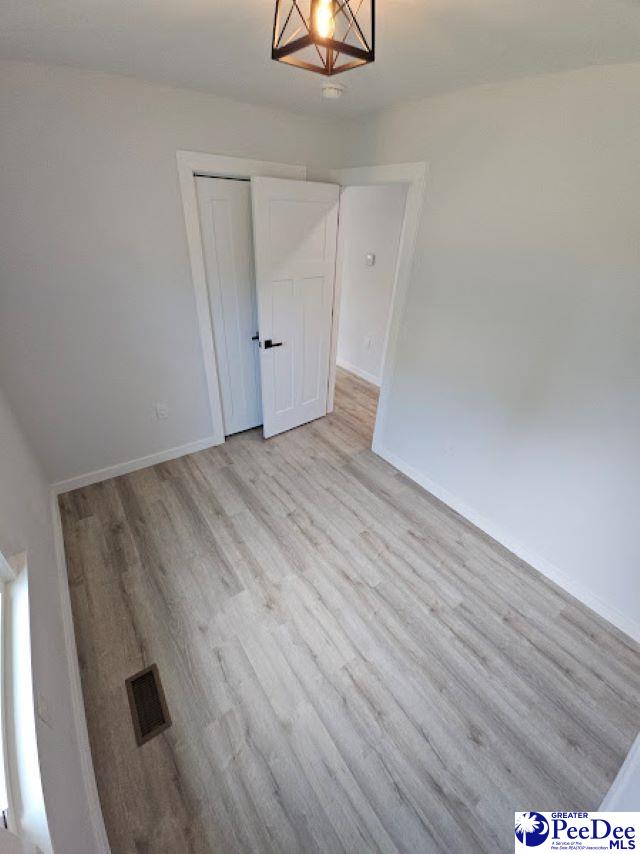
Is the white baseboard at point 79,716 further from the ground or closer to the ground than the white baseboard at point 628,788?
closer to the ground

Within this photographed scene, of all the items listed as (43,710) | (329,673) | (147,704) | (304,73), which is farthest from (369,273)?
(43,710)

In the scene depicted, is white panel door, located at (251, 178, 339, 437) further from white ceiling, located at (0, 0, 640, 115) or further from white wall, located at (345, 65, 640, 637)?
white ceiling, located at (0, 0, 640, 115)

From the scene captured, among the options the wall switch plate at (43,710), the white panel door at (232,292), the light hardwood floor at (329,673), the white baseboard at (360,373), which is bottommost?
the light hardwood floor at (329,673)

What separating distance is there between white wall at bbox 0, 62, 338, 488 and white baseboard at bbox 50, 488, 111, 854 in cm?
86

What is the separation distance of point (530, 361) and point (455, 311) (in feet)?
1.75

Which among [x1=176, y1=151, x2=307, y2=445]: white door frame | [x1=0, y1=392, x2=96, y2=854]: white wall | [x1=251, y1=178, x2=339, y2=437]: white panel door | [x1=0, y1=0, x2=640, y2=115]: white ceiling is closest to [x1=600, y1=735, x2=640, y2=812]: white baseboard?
[x1=0, y1=392, x2=96, y2=854]: white wall

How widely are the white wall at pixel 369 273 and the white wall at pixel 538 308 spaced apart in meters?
1.22

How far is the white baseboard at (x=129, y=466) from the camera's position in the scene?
244 cm

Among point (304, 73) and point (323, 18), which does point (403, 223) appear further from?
point (323, 18)

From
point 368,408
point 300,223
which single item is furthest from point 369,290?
point 300,223

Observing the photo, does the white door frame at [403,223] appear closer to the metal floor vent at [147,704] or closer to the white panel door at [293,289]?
the white panel door at [293,289]

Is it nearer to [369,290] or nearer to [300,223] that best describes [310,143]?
[300,223]

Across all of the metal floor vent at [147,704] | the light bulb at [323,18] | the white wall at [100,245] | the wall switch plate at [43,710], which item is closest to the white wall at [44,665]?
the wall switch plate at [43,710]

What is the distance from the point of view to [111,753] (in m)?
1.30
